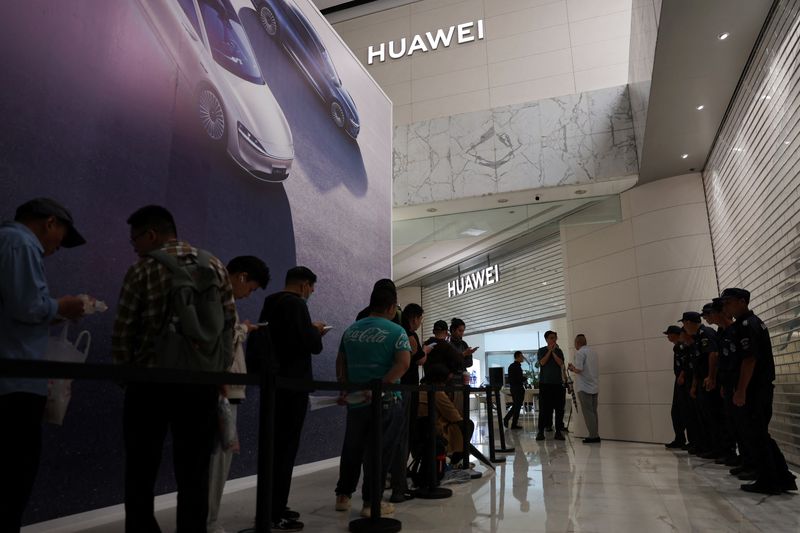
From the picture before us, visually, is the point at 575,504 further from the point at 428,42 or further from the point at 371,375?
the point at 428,42

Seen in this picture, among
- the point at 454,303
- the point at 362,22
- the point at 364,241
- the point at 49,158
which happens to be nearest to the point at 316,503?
the point at 49,158

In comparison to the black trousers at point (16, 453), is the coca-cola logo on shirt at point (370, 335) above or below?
above

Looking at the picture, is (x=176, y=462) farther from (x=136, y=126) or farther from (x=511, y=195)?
(x=511, y=195)

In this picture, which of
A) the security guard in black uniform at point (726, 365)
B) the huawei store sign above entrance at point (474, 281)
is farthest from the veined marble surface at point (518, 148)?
the huawei store sign above entrance at point (474, 281)

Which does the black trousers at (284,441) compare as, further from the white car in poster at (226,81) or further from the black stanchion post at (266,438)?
the white car in poster at (226,81)

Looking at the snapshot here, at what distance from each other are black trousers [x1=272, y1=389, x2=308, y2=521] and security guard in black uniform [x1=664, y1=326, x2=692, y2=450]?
4.76 m

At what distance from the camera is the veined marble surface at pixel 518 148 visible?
24.1 ft

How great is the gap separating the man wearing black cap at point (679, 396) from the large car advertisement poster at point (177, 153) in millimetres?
3563

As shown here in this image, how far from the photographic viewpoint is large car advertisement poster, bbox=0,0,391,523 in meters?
2.51

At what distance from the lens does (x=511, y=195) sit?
25.5 feet

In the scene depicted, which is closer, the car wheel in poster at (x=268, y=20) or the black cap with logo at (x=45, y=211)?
the black cap with logo at (x=45, y=211)

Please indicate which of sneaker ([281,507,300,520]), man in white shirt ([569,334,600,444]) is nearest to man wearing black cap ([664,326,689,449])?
man in white shirt ([569,334,600,444])

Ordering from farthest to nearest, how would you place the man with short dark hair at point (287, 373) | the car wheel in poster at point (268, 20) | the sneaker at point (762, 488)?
the car wheel in poster at point (268, 20) → the sneaker at point (762, 488) → the man with short dark hair at point (287, 373)

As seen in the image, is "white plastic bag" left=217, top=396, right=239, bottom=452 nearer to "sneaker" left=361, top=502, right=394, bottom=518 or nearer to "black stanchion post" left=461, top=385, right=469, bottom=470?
"sneaker" left=361, top=502, right=394, bottom=518
